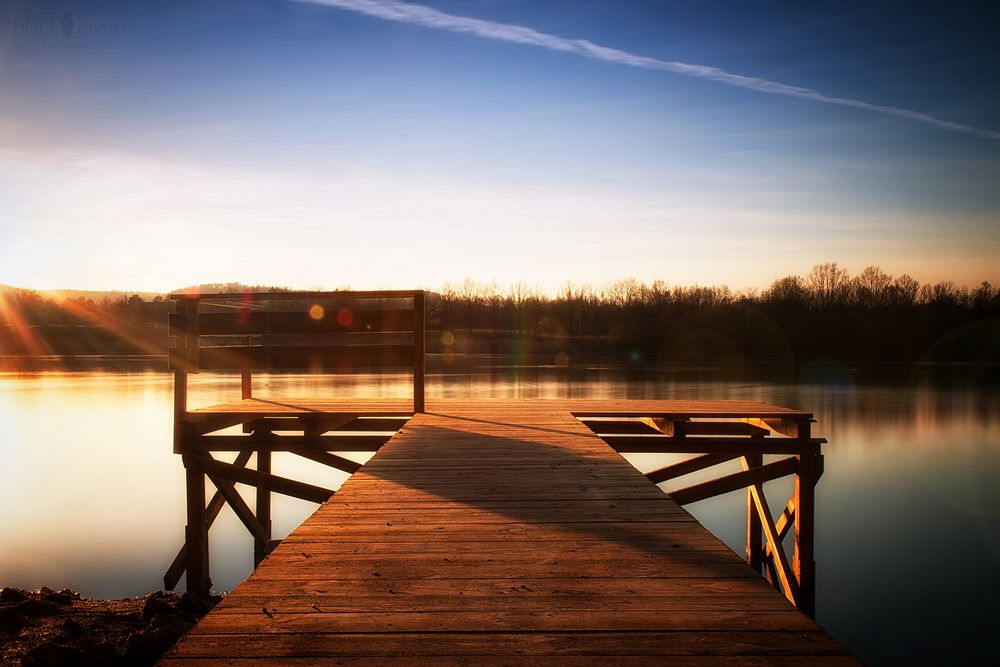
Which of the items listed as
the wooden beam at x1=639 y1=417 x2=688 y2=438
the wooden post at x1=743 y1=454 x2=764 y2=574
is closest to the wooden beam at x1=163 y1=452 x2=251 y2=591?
the wooden beam at x1=639 y1=417 x2=688 y2=438

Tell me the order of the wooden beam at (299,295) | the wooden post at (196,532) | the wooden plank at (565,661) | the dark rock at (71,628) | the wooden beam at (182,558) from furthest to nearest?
1. the wooden beam at (182,558)
2. the wooden post at (196,532)
3. the wooden beam at (299,295)
4. the dark rock at (71,628)
5. the wooden plank at (565,661)

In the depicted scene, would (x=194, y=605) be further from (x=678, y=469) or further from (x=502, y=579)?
(x=678, y=469)

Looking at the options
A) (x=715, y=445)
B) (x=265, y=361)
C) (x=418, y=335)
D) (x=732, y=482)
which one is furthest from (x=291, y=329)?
(x=732, y=482)

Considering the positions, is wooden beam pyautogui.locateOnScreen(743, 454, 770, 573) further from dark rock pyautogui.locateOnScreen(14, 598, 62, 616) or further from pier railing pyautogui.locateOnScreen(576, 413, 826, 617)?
dark rock pyautogui.locateOnScreen(14, 598, 62, 616)

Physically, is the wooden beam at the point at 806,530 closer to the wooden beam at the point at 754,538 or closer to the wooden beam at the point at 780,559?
the wooden beam at the point at 780,559

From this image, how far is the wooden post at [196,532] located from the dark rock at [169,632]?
1.76 metres

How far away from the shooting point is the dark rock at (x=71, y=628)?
571 centimetres

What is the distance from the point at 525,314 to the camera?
325ft

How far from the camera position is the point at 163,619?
6.28m

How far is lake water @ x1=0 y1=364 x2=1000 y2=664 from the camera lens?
374 inches

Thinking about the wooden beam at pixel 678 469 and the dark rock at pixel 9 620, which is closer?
the dark rock at pixel 9 620

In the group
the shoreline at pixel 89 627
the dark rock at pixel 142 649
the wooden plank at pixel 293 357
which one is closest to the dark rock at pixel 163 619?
the shoreline at pixel 89 627

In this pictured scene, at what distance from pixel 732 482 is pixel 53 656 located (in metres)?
6.45

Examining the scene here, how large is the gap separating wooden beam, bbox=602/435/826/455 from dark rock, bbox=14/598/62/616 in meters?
5.93
